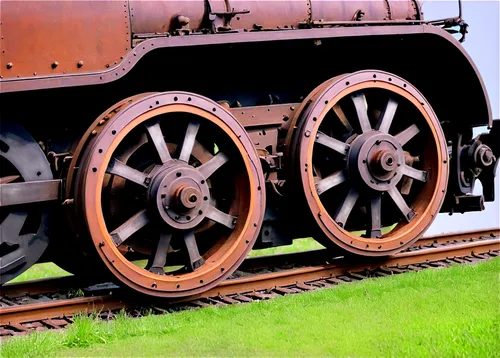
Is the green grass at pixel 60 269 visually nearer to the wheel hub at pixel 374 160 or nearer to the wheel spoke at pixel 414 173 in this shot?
the wheel spoke at pixel 414 173

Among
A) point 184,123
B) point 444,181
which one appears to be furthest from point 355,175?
point 184,123

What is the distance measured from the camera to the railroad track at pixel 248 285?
591cm

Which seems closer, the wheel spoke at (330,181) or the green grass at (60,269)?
the wheel spoke at (330,181)

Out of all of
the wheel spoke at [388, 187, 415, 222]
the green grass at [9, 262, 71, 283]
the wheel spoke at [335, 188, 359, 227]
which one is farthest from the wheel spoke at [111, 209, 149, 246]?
the green grass at [9, 262, 71, 283]

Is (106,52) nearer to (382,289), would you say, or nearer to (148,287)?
(148,287)

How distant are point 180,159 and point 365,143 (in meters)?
1.65

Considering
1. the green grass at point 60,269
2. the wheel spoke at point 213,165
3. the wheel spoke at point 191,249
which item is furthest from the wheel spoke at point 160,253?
the green grass at point 60,269

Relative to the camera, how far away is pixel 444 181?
7664mm

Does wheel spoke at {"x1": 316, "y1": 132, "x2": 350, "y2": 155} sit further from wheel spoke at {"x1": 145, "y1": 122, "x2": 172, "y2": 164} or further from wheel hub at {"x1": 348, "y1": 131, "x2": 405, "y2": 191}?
wheel spoke at {"x1": 145, "y1": 122, "x2": 172, "y2": 164}

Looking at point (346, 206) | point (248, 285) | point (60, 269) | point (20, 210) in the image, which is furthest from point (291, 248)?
point (20, 210)

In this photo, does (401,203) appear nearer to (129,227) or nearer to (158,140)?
(158,140)

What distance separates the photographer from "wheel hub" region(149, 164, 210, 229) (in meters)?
6.17

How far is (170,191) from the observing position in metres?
6.19

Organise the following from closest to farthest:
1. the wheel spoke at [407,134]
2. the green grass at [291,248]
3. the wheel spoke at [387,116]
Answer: the wheel spoke at [387,116]
the wheel spoke at [407,134]
the green grass at [291,248]
